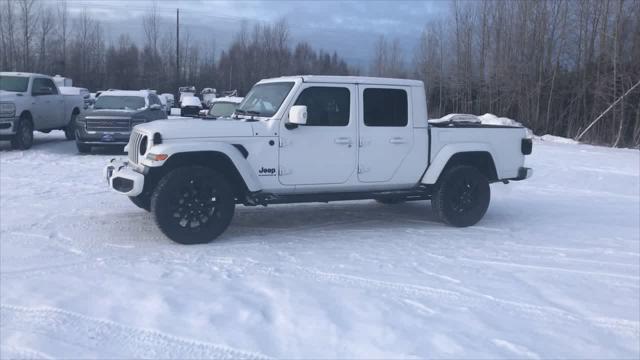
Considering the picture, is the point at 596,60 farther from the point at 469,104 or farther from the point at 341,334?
the point at 341,334

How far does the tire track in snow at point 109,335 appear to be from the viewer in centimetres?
417

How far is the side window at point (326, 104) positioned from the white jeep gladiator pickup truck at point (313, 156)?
1 centimetres

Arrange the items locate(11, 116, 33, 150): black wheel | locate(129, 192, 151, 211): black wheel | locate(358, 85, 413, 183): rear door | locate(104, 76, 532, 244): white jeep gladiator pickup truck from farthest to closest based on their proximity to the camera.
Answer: locate(11, 116, 33, 150): black wheel
locate(358, 85, 413, 183): rear door
locate(129, 192, 151, 211): black wheel
locate(104, 76, 532, 244): white jeep gladiator pickup truck

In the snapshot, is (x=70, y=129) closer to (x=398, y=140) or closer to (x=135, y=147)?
(x=135, y=147)

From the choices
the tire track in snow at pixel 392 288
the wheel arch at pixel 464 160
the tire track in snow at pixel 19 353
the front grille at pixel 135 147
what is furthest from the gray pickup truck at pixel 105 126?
the tire track in snow at pixel 19 353

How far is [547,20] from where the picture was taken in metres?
32.5

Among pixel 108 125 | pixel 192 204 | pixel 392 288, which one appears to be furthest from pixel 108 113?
pixel 392 288

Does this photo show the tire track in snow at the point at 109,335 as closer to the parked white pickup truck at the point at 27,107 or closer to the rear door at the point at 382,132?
the rear door at the point at 382,132

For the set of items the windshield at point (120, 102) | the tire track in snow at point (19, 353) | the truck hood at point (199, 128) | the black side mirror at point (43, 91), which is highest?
the black side mirror at point (43, 91)

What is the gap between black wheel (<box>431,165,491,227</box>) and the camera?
328 inches

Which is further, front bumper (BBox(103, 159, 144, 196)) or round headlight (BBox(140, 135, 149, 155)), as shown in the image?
round headlight (BBox(140, 135, 149, 155))

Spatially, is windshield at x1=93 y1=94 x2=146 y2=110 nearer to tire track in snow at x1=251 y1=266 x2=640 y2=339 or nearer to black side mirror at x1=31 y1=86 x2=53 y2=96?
black side mirror at x1=31 y1=86 x2=53 y2=96

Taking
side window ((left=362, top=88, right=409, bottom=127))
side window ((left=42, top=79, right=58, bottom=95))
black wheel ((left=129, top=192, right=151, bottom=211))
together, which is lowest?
black wheel ((left=129, top=192, right=151, bottom=211))

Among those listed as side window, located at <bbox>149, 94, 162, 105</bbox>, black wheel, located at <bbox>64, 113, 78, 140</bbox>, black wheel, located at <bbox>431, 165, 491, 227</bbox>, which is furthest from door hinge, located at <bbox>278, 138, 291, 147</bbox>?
black wheel, located at <bbox>64, 113, 78, 140</bbox>
